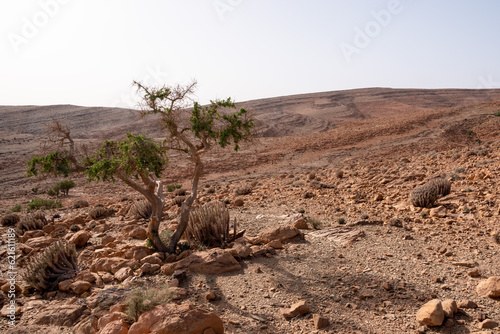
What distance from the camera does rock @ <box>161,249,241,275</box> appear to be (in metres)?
5.54

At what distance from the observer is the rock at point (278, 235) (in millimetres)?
6848

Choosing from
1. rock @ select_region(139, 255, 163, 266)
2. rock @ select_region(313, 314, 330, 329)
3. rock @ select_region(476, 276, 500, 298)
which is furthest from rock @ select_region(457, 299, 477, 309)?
rock @ select_region(139, 255, 163, 266)

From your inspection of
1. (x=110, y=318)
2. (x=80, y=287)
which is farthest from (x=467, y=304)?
(x=80, y=287)

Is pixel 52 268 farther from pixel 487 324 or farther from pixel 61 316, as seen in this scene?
pixel 487 324

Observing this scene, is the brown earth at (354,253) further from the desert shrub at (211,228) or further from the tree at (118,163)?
the tree at (118,163)

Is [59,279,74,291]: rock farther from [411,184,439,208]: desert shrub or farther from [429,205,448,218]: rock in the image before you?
[411,184,439,208]: desert shrub

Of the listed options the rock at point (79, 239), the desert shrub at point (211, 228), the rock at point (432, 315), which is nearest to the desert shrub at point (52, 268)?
the rock at point (79, 239)

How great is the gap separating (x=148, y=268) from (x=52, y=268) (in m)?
1.92

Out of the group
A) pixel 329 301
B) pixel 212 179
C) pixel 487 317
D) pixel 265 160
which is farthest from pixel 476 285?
pixel 265 160

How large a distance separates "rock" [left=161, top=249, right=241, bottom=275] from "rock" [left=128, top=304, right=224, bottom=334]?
1.64 meters

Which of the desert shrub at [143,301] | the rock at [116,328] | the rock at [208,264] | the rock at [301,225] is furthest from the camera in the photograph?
the rock at [301,225]

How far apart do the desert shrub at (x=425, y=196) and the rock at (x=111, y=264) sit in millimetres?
6899

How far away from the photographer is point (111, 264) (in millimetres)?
6203

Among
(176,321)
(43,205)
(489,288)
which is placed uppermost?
(176,321)
